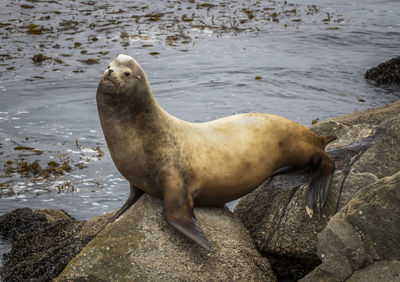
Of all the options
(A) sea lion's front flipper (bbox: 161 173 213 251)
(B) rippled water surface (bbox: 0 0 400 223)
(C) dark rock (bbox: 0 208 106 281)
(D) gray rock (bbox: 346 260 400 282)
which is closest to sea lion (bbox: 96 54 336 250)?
(A) sea lion's front flipper (bbox: 161 173 213 251)

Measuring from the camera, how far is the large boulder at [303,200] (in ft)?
14.4

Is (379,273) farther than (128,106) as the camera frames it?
No

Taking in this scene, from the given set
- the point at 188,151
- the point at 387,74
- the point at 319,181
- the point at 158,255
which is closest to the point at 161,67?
the point at 387,74

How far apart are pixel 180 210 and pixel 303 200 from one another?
3.88ft

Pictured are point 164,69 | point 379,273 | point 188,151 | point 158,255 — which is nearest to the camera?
point 379,273

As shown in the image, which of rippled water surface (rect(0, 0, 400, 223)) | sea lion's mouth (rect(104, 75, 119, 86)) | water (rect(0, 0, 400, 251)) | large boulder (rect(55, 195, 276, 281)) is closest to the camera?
large boulder (rect(55, 195, 276, 281))

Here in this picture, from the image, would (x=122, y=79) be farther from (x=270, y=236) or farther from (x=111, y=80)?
(x=270, y=236)

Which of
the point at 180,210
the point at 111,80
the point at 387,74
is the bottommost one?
the point at 387,74

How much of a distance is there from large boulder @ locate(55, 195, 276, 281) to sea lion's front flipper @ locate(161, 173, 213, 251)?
0.14m

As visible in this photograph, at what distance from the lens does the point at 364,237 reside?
11.0 feet

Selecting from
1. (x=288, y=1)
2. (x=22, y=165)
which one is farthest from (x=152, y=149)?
(x=288, y=1)

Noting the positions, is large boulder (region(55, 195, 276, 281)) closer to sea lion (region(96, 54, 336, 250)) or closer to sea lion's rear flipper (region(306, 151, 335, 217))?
sea lion (region(96, 54, 336, 250))

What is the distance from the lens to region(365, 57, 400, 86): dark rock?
12391mm

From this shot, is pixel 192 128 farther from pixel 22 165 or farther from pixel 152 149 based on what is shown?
pixel 22 165
